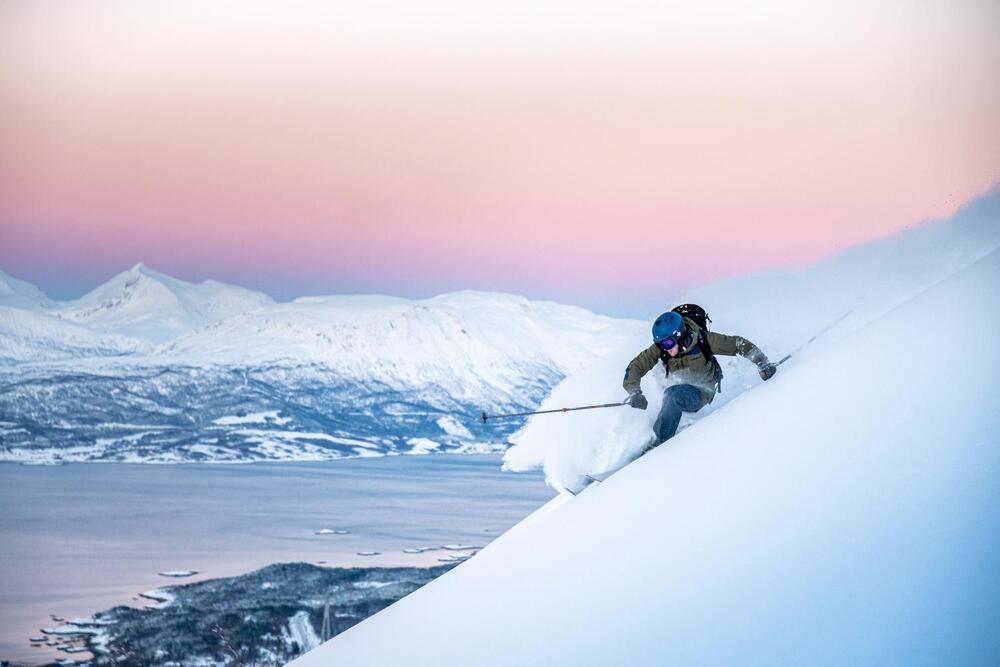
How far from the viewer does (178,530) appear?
14875cm

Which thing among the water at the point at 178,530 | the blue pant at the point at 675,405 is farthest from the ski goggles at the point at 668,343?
the water at the point at 178,530

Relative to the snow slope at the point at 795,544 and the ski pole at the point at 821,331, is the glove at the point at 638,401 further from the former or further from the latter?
the ski pole at the point at 821,331

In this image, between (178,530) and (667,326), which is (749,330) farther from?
(178,530)

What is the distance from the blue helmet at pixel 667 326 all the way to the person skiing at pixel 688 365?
0.32ft

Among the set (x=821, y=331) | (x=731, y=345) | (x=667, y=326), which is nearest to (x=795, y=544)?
(x=667, y=326)

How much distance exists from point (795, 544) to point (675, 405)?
3095 millimetres

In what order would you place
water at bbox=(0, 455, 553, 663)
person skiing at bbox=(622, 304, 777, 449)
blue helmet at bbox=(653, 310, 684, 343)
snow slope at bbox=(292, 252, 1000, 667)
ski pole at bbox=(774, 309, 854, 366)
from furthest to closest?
water at bbox=(0, 455, 553, 663) < ski pole at bbox=(774, 309, 854, 366) < person skiing at bbox=(622, 304, 777, 449) < blue helmet at bbox=(653, 310, 684, 343) < snow slope at bbox=(292, 252, 1000, 667)

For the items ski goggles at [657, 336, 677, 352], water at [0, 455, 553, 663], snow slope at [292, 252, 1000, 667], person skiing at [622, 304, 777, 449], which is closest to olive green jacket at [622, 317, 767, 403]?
person skiing at [622, 304, 777, 449]

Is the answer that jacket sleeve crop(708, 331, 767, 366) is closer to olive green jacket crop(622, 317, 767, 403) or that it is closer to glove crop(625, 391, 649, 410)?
olive green jacket crop(622, 317, 767, 403)

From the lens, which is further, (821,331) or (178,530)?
(178,530)

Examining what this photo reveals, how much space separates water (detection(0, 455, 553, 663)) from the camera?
120625 mm

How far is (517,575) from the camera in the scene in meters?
5.29

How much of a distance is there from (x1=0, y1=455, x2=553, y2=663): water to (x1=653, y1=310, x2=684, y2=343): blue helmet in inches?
4020

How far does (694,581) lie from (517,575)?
1.56 metres
